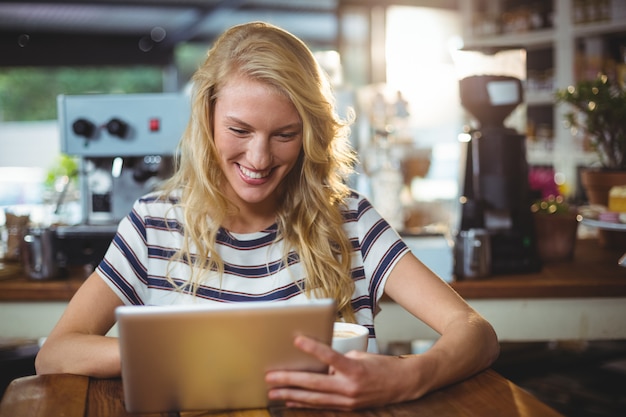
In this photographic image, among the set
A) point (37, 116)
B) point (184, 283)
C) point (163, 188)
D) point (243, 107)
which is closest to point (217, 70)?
point (243, 107)

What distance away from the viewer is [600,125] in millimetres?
2771

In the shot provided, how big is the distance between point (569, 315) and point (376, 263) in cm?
92

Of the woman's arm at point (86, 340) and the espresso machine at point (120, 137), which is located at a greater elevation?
Result: the espresso machine at point (120, 137)

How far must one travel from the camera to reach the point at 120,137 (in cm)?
271

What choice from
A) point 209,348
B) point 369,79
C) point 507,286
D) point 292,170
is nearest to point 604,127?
point 507,286

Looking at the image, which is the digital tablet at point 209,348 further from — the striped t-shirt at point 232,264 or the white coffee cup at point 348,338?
the striped t-shirt at point 232,264

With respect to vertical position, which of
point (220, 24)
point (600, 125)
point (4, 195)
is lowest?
point (4, 195)

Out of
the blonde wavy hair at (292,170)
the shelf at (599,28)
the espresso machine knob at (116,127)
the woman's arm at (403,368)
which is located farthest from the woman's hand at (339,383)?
the shelf at (599,28)

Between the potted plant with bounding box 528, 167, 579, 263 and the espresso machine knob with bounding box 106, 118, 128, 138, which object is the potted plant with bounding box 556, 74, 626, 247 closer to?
the potted plant with bounding box 528, 167, 579, 263

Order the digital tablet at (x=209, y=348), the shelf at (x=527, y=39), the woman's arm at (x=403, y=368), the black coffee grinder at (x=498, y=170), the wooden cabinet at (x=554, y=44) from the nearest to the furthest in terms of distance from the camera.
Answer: the digital tablet at (x=209, y=348) → the woman's arm at (x=403, y=368) → the black coffee grinder at (x=498, y=170) → the wooden cabinet at (x=554, y=44) → the shelf at (x=527, y=39)

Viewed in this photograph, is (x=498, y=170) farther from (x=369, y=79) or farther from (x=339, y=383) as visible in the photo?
(x=369, y=79)

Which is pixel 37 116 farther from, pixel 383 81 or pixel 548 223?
pixel 548 223

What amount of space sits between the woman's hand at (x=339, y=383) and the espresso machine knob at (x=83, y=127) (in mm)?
1745

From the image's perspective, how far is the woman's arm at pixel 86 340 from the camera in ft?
4.64
